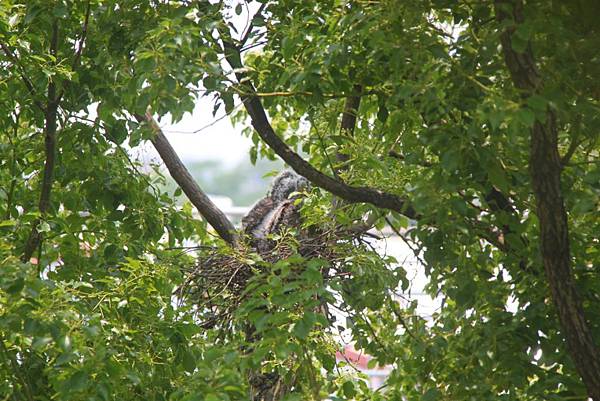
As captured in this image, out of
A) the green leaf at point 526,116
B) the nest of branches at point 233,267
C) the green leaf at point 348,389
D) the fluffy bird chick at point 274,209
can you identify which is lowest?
the green leaf at point 348,389

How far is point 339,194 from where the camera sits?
8.75ft

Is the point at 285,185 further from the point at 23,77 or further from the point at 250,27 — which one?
the point at 23,77

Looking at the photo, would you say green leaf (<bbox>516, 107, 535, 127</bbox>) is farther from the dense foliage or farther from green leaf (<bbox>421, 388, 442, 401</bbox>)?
green leaf (<bbox>421, 388, 442, 401</bbox>)

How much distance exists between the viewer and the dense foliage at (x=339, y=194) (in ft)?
7.21

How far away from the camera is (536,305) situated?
2.38 meters

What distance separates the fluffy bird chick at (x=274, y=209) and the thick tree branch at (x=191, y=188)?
22cm

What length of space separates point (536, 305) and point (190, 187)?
1.79 m

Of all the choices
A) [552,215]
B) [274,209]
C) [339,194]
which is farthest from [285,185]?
[552,215]

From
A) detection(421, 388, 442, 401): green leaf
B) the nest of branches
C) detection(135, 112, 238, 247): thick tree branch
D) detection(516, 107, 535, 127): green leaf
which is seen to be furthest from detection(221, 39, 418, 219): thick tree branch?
detection(135, 112, 238, 247): thick tree branch

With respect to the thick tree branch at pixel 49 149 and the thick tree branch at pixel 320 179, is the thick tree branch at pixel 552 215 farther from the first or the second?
the thick tree branch at pixel 49 149

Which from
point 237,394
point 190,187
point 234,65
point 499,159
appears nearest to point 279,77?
point 234,65

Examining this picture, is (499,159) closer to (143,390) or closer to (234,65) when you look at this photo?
(234,65)

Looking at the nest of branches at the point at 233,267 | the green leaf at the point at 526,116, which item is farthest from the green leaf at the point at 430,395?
the green leaf at the point at 526,116

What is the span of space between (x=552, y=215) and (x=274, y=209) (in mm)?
1458
